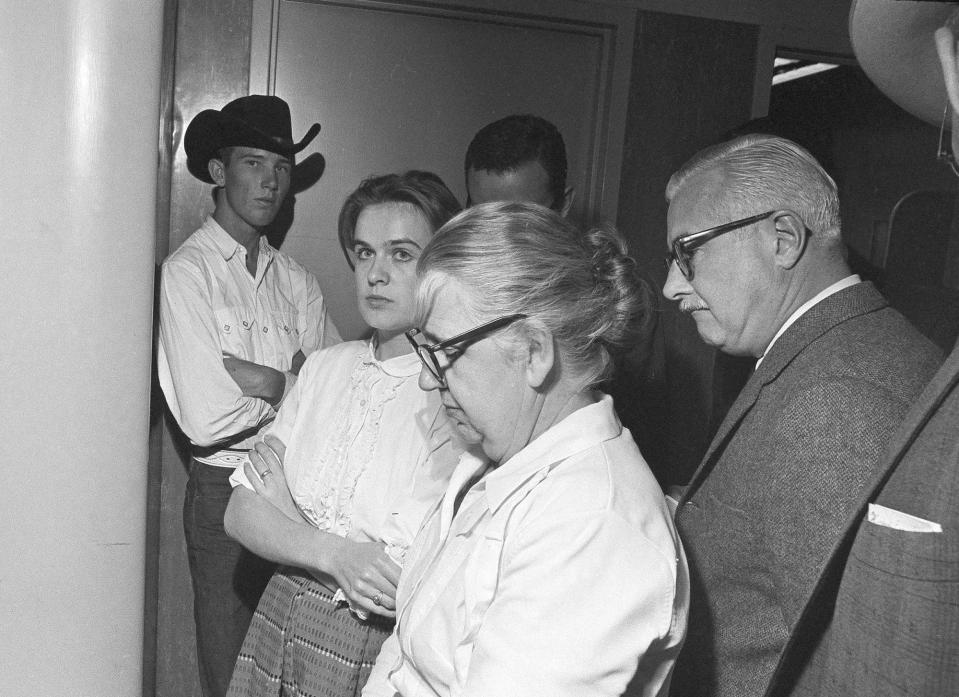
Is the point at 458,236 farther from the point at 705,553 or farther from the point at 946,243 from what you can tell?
the point at 946,243

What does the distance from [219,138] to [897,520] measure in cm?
258

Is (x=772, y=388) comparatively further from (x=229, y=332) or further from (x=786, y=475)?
(x=229, y=332)

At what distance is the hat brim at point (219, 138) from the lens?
2.96m

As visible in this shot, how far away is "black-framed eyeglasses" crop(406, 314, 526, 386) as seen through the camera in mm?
1346

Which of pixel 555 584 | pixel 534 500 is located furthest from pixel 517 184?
pixel 555 584

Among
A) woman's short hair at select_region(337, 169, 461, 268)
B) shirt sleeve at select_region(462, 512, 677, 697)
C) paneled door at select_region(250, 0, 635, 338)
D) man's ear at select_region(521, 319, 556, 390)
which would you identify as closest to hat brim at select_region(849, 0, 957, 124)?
man's ear at select_region(521, 319, 556, 390)

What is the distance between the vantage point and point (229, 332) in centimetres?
280

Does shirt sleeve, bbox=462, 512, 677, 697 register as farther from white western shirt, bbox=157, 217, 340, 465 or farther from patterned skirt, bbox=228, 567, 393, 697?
white western shirt, bbox=157, 217, 340, 465

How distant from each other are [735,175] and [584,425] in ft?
2.00

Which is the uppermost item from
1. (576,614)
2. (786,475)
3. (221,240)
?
(221,240)

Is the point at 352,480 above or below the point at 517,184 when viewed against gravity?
below

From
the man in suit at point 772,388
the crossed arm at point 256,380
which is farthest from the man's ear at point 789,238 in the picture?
the crossed arm at point 256,380

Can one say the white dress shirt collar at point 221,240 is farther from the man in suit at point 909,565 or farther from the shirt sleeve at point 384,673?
the man in suit at point 909,565

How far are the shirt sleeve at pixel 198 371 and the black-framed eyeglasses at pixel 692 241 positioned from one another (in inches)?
57.2
